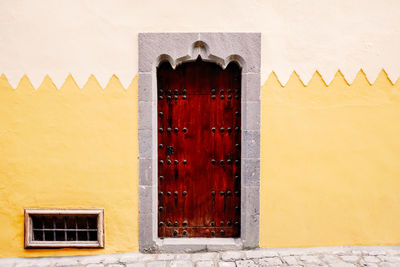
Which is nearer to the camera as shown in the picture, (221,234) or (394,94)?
(394,94)

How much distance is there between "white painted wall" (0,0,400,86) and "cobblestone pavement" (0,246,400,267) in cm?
195

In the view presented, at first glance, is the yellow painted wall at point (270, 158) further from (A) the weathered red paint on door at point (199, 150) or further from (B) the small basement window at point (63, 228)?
(A) the weathered red paint on door at point (199, 150)

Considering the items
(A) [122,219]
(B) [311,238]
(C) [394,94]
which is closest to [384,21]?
(C) [394,94]

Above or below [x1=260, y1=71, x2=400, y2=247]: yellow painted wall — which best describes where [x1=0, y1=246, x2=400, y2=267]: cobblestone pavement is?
below

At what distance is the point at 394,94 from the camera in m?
3.25

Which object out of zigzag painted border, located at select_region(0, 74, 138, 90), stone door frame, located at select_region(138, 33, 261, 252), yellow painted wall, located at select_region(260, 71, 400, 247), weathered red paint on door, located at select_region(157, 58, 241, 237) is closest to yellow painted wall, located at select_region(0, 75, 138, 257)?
zigzag painted border, located at select_region(0, 74, 138, 90)

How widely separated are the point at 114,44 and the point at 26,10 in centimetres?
103

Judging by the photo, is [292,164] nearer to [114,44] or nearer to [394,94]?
[394,94]

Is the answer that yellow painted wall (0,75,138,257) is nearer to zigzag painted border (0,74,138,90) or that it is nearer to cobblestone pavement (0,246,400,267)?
zigzag painted border (0,74,138,90)

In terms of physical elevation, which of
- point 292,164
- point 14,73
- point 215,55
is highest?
point 215,55

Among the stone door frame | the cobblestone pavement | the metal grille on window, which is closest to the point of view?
the cobblestone pavement

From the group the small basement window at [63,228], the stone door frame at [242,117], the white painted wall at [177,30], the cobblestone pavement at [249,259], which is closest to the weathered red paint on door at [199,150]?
the stone door frame at [242,117]

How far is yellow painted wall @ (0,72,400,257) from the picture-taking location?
10.5 ft

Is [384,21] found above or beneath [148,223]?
above
